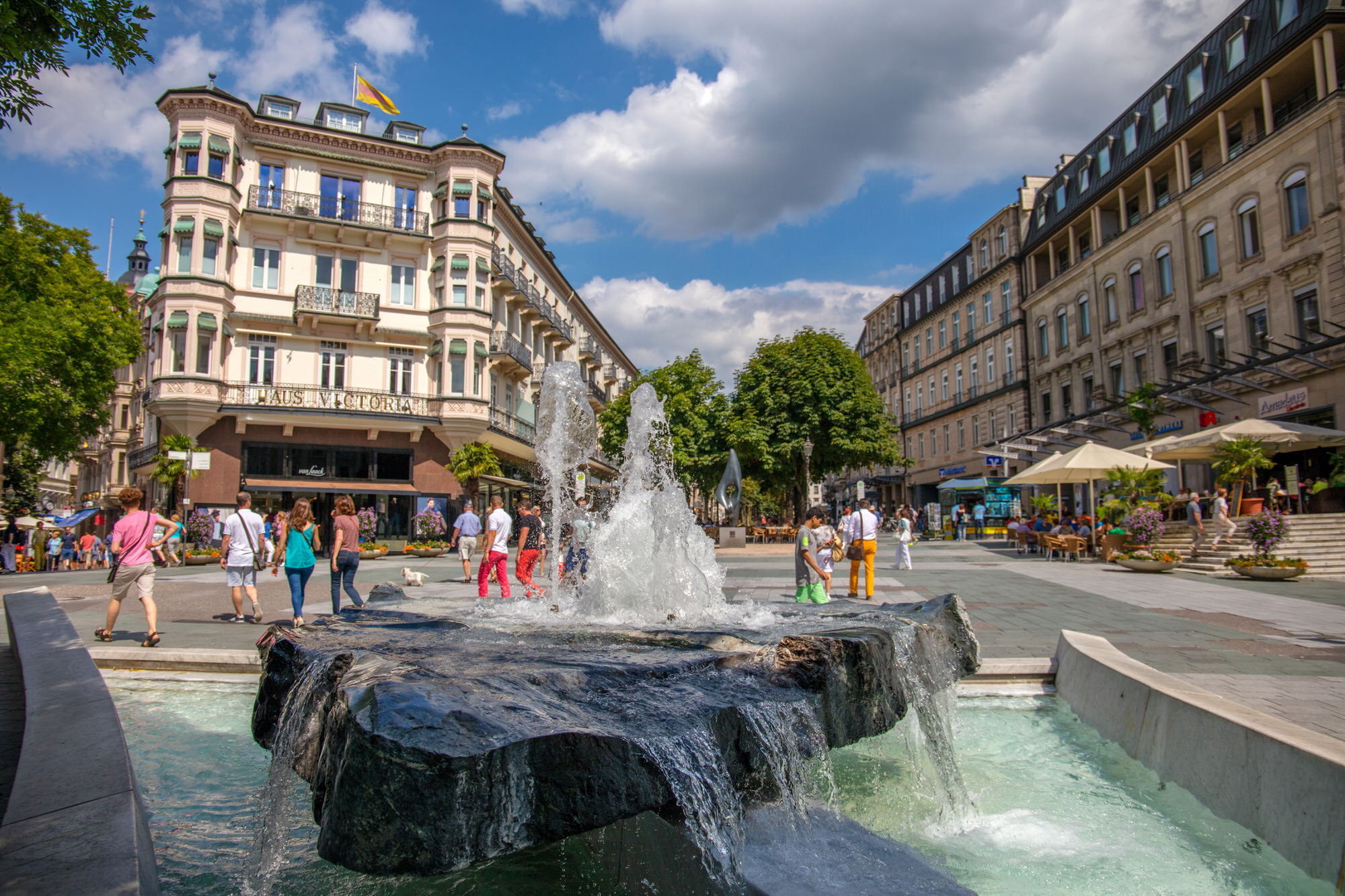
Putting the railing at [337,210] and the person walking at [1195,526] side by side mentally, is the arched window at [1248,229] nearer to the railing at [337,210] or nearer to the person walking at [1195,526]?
the person walking at [1195,526]

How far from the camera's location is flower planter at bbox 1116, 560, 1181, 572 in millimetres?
16719

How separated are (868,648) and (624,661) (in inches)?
50.4

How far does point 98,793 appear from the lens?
274 cm

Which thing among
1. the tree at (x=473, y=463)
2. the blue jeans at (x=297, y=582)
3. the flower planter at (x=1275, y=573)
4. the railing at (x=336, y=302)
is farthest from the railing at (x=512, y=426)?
the flower planter at (x=1275, y=573)

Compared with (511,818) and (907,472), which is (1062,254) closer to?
(907,472)

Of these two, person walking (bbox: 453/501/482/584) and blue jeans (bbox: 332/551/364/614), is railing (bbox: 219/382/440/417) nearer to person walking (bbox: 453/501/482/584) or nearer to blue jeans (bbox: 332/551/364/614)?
person walking (bbox: 453/501/482/584)

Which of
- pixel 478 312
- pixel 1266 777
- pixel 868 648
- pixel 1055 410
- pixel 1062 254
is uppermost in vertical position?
pixel 1062 254

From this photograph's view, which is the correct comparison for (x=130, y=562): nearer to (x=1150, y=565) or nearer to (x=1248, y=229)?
(x=1150, y=565)

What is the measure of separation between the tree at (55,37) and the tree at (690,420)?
27966 mm

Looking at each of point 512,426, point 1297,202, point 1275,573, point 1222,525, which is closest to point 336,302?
point 512,426

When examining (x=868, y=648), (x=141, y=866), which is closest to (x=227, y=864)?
(x=141, y=866)

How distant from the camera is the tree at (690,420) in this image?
37.8m

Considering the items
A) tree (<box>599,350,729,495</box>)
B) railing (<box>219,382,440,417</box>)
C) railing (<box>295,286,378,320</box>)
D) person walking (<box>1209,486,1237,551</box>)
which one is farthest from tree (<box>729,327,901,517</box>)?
person walking (<box>1209,486,1237,551</box>)

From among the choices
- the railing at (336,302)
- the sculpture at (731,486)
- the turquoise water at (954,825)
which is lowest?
the turquoise water at (954,825)
